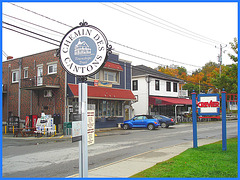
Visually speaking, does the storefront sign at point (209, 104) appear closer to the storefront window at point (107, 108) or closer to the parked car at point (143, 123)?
the parked car at point (143, 123)

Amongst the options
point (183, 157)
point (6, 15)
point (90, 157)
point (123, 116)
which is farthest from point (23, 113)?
point (183, 157)

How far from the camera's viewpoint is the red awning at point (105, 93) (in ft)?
77.3

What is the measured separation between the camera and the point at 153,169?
748cm

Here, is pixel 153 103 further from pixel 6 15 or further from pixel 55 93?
pixel 6 15

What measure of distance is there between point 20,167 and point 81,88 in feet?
15.7

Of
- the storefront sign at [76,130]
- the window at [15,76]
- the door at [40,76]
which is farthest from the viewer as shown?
the window at [15,76]

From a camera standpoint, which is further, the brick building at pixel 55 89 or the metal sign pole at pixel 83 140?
the brick building at pixel 55 89

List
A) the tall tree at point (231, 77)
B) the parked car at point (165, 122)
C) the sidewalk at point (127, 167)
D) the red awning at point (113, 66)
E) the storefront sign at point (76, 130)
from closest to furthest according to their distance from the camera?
the storefront sign at point (76, 130) → the sidewalk at point (127, 167) → the tall tree at point (231, 77) → the red awning at point (113, 66) → the parked car at point (165, 122)

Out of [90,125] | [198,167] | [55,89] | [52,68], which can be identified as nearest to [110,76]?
[52,68]

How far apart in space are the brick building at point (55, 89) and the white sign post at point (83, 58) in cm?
1596

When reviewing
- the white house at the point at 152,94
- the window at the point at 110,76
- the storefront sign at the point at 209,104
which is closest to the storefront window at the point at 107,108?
the window at the point at 110,76

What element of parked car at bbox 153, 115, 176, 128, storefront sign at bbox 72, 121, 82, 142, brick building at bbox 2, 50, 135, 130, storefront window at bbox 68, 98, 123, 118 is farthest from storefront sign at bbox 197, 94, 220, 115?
parked car at bbox 153, 115, 176, 128

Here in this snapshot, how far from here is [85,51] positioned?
574 cm

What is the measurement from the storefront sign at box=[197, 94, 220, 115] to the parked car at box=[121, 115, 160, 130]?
1266 centimetres
